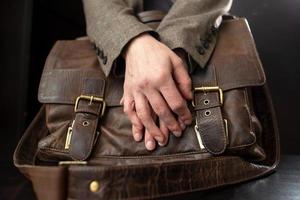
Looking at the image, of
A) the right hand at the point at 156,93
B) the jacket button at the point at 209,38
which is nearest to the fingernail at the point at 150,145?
the right hand at the point at 156,93

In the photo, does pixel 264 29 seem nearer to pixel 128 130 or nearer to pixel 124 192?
pixel 128 130

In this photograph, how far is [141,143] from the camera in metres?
0.59

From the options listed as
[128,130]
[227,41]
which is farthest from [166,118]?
[227,41]

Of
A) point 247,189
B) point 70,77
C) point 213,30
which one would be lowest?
point 247,189

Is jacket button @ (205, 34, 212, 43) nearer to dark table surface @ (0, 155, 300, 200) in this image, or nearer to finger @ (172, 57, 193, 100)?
finger @ (172, 57, 193, 100)

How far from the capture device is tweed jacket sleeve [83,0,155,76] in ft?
2.05

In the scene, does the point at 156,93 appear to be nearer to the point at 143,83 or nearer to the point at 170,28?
the point at 143,83

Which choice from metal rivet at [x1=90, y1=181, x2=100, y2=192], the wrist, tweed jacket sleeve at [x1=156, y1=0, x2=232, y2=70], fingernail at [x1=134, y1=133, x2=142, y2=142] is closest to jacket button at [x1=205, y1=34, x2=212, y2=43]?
tweed jacket sleeve at [x1=156, y1=0, x2=232, y2=70]

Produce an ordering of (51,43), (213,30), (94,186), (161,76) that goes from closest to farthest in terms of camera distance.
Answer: (94,186) → (161,76) → (213,30) → (51,43)

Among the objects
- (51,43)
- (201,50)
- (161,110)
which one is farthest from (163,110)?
(51,43)

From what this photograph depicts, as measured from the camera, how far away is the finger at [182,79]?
1.93 ft

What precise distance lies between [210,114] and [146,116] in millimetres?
98

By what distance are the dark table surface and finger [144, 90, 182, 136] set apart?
0.11m

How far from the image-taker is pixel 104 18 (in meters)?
0.68
